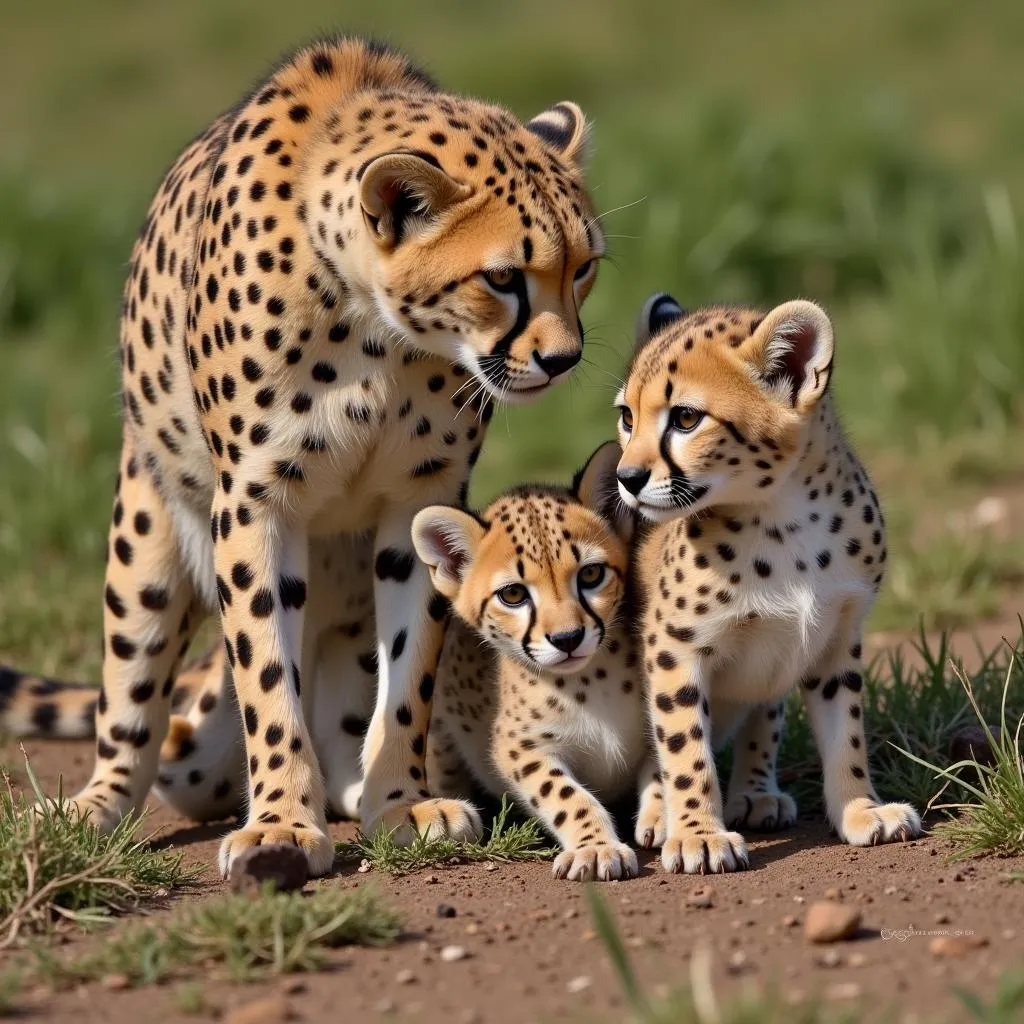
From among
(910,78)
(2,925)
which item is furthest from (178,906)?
(910,78)

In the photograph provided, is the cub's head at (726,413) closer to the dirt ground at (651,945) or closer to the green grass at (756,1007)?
the dirt ground at (651,945)

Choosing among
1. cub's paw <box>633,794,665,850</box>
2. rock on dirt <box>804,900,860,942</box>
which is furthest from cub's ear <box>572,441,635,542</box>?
rock on dirt <box>804,900,860,942</box>

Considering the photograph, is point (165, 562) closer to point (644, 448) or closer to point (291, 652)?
point (291, 652)

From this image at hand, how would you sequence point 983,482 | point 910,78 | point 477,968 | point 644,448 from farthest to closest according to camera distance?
point 910,78 < point 983,482 < point 644,448 < point 477,968

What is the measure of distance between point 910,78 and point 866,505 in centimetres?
1218

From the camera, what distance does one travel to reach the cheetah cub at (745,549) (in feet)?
13.4

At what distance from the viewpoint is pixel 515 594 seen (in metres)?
4.41

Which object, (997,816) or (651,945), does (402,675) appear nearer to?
(651,945)

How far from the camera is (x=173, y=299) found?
4.94m

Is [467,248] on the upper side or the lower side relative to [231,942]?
upper

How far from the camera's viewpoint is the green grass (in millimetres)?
2818

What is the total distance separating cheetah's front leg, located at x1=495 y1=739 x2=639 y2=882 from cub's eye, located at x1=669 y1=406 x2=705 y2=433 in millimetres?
940

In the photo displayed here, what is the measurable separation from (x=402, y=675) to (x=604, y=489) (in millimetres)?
698

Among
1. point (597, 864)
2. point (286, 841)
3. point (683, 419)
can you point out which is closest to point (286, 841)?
point (286, 841)
